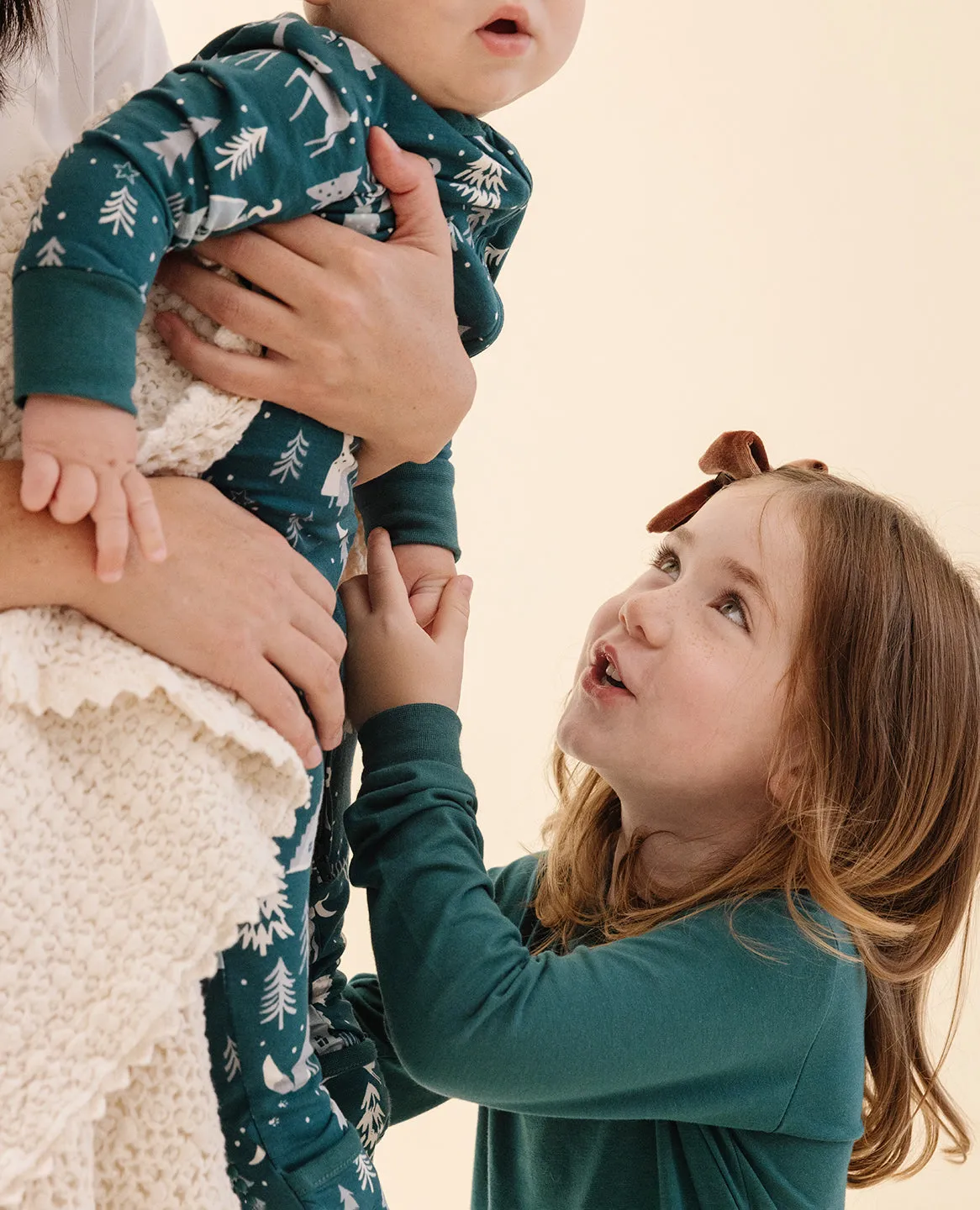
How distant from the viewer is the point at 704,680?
96 cm

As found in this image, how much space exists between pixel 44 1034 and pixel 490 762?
4.47 ft

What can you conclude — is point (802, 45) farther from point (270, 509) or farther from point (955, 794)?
point (270, 509)

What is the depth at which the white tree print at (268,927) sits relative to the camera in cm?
72

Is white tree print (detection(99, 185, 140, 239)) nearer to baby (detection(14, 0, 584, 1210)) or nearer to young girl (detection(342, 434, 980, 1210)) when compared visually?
baby (detection(14, 0, 584, 1210))

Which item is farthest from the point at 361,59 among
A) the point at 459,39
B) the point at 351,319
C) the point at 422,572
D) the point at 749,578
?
the point at 749,578

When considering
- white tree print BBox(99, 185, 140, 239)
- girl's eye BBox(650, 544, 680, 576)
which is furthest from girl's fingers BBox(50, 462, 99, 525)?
girl's eye BBox(650, 544, 680, 576)

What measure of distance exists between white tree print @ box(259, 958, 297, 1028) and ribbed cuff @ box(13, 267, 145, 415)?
33 cm

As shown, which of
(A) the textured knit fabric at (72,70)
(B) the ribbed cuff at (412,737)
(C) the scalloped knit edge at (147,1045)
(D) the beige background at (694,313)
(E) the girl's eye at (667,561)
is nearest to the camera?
(C) the scalloped knit edge at (147,1045)

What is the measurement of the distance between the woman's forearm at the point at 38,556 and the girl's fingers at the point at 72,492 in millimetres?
25

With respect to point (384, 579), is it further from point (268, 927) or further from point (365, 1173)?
point (365, 1173)

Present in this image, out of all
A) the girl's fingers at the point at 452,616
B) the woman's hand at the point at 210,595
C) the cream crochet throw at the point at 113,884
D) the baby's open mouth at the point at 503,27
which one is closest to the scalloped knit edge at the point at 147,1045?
the cream crochet throw at the point at 113,884

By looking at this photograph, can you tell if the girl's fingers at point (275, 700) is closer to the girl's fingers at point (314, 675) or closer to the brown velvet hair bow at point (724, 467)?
the girl's fingers at point (314, 675)

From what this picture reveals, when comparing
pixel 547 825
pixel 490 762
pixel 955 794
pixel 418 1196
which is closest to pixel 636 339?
pixel 490 762

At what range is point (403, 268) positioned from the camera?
2.56 ft
